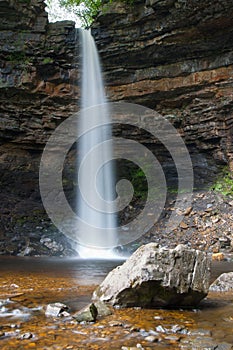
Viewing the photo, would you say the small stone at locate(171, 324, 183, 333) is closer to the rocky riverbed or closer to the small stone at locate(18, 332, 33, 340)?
the small stone at locate(18, 332, 33, 340)

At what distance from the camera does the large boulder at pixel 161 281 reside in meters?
4.04

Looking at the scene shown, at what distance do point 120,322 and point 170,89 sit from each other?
13007mm

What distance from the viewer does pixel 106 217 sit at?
15453 millimetres

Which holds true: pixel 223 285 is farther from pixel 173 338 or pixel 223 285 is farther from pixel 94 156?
pixel 94 156

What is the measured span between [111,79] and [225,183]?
707cm

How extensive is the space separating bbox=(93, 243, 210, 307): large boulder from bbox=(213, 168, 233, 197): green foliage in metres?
10.4

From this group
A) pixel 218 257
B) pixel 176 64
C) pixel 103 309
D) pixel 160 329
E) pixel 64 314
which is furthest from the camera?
pixel 176 64

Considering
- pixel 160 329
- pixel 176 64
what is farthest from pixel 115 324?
pixel 176 64

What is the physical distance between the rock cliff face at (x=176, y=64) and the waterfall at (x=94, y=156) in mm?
604

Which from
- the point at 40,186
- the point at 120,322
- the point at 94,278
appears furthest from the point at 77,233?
the point at 120,322

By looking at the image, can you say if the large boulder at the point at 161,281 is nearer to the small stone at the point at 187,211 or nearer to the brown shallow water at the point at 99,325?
the brown shallow water at the point at 99,325

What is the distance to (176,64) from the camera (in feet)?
49.1

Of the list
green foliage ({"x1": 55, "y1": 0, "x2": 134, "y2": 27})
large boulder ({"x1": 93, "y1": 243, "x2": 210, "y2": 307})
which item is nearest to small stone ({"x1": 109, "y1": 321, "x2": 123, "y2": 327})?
large boulder ({"x1": 93, "y1": 243, "x2": 210, "y2": 307})

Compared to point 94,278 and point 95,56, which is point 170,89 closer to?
point 95,56
